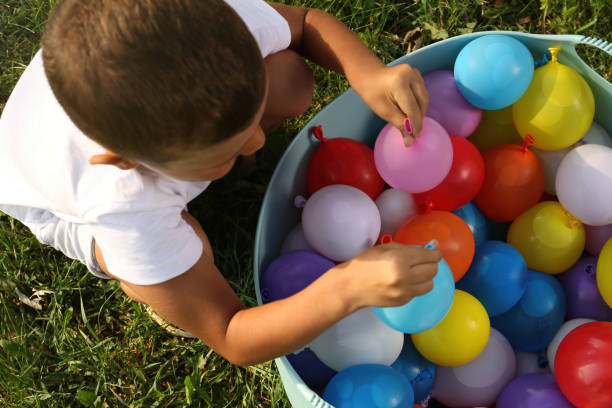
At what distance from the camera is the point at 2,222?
4.84 feet

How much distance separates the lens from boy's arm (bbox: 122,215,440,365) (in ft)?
2.74

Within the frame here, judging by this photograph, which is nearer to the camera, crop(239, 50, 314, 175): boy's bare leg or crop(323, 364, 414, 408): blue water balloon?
crop(323, 364, 414, 408): blue water balloon

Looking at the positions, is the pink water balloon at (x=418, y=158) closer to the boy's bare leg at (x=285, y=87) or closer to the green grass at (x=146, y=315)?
the boy's bare leg at (x=285, y=87)

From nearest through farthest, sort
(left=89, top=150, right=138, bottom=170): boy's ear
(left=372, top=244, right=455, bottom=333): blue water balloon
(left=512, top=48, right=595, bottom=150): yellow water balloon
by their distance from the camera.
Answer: (left=89, top=150, right=138, bottom=170): boy's ear < (left=372, top=244, right=455, bottom=333): blue water balloon < (left=512, top=48, right=595, bottom=150): yellow water balloon

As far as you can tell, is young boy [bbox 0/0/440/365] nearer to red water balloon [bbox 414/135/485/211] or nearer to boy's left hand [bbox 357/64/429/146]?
boy's left hand [bbox 357/64/429/146]

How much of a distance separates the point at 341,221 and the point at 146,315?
0.58 m

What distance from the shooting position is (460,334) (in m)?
1.02

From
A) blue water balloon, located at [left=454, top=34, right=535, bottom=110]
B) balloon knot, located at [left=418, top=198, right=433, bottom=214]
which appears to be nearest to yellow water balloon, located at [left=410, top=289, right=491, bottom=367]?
balloon knot, located at [left=418, top=198, right=433, bottom=214]

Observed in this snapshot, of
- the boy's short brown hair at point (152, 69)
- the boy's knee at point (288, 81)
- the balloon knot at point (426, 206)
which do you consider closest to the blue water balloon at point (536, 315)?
the balloon knot at point (426, 206)

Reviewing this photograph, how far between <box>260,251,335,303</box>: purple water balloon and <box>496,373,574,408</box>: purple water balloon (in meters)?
0.40

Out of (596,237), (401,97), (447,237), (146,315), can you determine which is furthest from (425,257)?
(146,315)

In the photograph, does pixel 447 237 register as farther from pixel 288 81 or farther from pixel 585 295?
pixel 288 81

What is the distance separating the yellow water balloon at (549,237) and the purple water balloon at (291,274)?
0.40 metres

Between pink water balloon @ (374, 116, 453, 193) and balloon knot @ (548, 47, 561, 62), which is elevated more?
balloon knot @ (548, 47, 561, 62)
